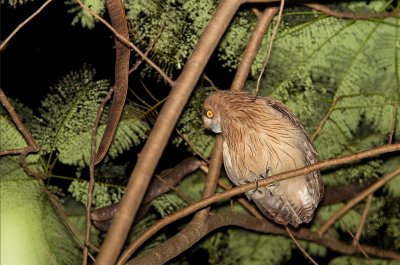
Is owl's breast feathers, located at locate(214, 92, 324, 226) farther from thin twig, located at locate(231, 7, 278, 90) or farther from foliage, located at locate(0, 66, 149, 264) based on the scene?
foliage, located at locate(0, 66, 149, 264)

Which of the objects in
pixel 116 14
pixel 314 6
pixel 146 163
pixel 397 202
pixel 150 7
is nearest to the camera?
A: pixel 146 163

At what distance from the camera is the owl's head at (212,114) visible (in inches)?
129

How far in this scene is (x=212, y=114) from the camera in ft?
10.8

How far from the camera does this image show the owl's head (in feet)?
10.8

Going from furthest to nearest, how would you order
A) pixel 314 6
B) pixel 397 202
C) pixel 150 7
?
pixel 397 202
pixel 314 6
pixel 150 7

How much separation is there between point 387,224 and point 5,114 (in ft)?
8.70

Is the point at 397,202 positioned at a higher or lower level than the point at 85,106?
lower

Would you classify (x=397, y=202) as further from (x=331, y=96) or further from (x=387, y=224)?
(x=331, y=96)

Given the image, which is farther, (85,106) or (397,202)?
(397,202)

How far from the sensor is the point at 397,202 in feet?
13.3

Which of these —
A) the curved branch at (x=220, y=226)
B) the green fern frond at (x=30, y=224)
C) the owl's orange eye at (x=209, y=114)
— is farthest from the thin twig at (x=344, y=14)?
the green fern frond at (x=30, y=224)

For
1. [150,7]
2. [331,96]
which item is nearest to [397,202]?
[331,96]

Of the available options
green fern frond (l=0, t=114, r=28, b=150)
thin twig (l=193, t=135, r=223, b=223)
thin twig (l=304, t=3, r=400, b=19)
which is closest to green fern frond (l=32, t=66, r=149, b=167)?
green fern frond (l=0, t=114, r=28, b=150)

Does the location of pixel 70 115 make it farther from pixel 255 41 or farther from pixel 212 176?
pixel 255 41
